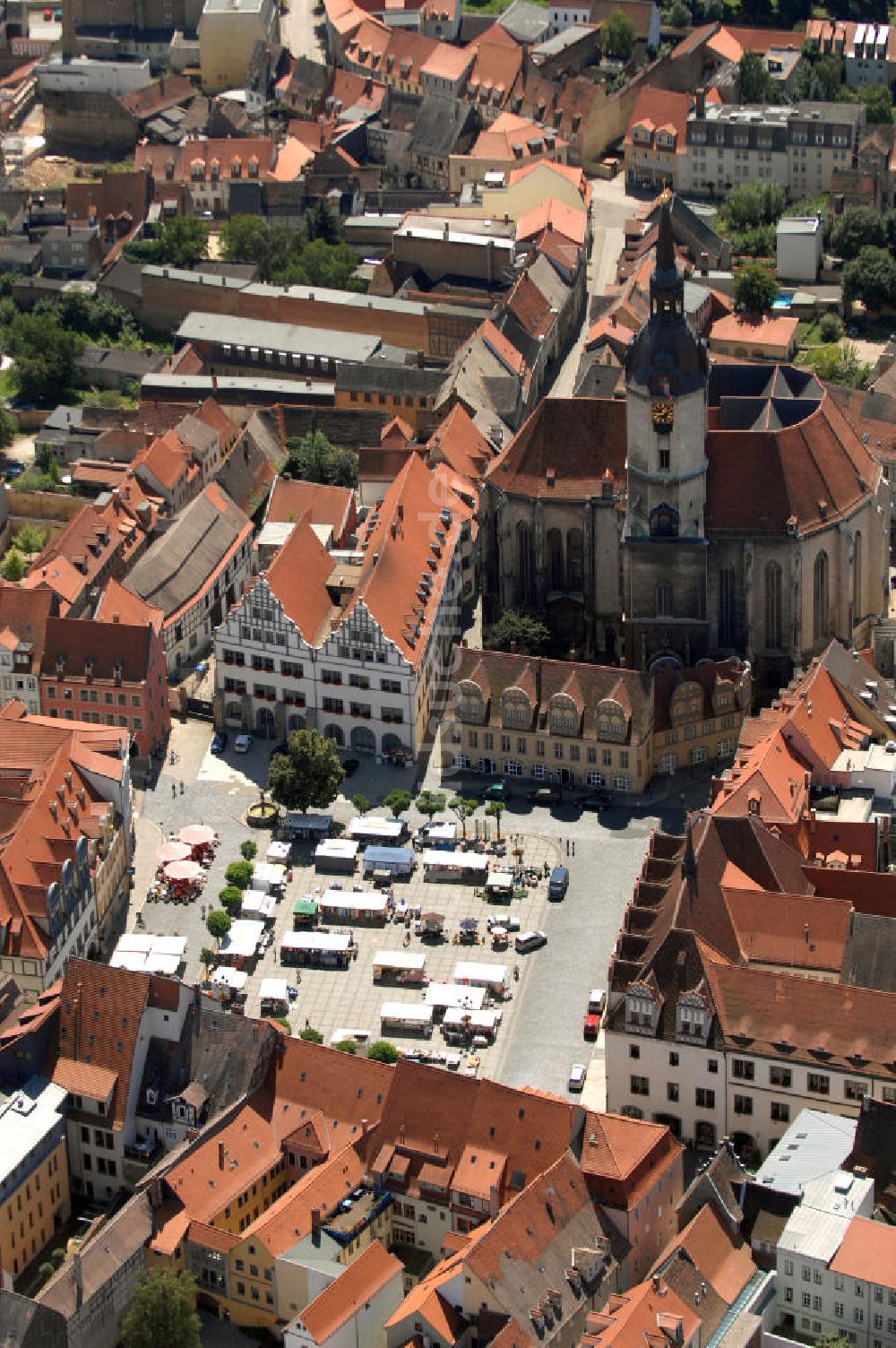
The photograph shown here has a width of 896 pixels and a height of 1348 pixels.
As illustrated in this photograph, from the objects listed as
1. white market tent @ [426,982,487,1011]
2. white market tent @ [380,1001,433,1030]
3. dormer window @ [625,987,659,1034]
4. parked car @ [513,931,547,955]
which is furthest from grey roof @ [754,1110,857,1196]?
parked car @ [513,931,547,955]

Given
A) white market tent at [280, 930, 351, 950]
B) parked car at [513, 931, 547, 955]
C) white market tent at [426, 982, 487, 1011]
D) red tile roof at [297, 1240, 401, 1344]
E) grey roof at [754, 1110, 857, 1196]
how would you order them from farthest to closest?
parked car at [513, 931, 547, 955], white market tent at [280, 930, 351, 950], white market tent at [426, 982, 487, 1011], grey roof at [754, 1110, 857, 1196], red tile roof at [297, 1240, 401, 1344]

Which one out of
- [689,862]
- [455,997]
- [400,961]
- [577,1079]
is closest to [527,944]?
[455,997]

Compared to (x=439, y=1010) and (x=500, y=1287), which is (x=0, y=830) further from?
(x=500, y=1287)

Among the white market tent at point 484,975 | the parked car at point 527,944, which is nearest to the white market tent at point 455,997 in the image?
the white market tent at point 484,975

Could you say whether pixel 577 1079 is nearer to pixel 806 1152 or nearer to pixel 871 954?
pixel 871 954

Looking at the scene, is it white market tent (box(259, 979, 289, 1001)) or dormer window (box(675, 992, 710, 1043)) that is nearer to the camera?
dormer window (box(675, 992, 710, 1043))

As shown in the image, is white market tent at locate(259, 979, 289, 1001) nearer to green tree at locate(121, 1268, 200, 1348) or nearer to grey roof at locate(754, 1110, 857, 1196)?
green tree at locate(121, 1268, 200, 1348)
